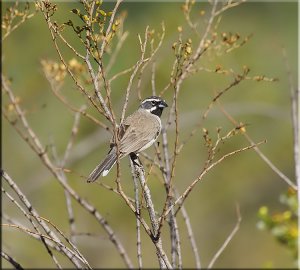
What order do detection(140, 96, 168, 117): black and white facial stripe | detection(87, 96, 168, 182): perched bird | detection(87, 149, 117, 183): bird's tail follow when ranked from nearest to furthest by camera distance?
detection(87, 149, 117, 183): bird's tail → detection(87, 96, 168, 182): perched bird → detection(140, 96, 168, 117): black and white facial stripe

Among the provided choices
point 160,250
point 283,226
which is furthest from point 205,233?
point 160,250

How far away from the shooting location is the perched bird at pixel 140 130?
226 inches

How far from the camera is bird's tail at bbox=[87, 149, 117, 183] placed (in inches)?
189

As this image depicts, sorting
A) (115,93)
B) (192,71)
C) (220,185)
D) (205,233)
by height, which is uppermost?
(115,93)

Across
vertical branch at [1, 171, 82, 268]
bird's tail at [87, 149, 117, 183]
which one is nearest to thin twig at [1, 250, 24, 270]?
vertical branch at [1, 171, 82, 268]

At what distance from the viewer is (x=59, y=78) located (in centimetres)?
544

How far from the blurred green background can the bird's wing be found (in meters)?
5.79

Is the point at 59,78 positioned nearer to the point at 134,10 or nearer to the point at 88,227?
the point at 88,227

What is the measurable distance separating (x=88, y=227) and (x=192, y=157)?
3871 millimetres

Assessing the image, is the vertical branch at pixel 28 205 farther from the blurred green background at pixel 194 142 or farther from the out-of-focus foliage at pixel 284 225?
the blurred green background at pixel 194 142

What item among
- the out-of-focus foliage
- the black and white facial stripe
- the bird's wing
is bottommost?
the out-of-focus foliage

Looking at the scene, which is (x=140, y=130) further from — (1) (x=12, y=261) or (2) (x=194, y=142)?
(2) (x=194, y=142)

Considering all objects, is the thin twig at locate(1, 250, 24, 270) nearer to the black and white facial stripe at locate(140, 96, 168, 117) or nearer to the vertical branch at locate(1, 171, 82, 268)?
the vertical branch at locate(1, 171, 82, 268)

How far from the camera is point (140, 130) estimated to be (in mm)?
6324
